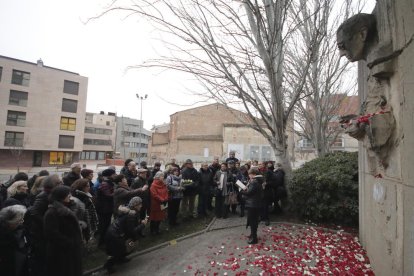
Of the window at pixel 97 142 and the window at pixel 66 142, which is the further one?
the window at pixel 97 142

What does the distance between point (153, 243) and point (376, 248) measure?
15.6 ft

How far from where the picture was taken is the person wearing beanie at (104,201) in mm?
5809

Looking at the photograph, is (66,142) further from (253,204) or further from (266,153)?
(253,204)

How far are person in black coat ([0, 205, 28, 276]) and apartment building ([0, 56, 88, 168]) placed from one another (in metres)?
35.2

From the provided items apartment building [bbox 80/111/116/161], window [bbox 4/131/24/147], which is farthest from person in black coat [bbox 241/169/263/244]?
apartment building [bbox 80/111/116/161]

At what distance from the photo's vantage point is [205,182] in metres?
8.12

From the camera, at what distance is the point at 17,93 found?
3306 cm

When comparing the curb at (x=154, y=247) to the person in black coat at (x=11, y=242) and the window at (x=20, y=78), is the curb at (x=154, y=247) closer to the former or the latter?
the person in black coat at (x=11, y=242)

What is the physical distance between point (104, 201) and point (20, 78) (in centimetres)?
3734

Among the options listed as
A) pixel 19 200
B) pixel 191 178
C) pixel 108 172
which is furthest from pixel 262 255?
pixel 19 200

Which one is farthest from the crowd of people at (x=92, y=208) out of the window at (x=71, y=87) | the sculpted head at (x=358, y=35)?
the window at (x=71, y=87)

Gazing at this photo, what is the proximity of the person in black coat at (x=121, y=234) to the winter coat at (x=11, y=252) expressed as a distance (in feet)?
4.51

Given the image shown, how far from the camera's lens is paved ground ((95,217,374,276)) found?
4.39 m

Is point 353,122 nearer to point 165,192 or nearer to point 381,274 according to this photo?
point 381,274
